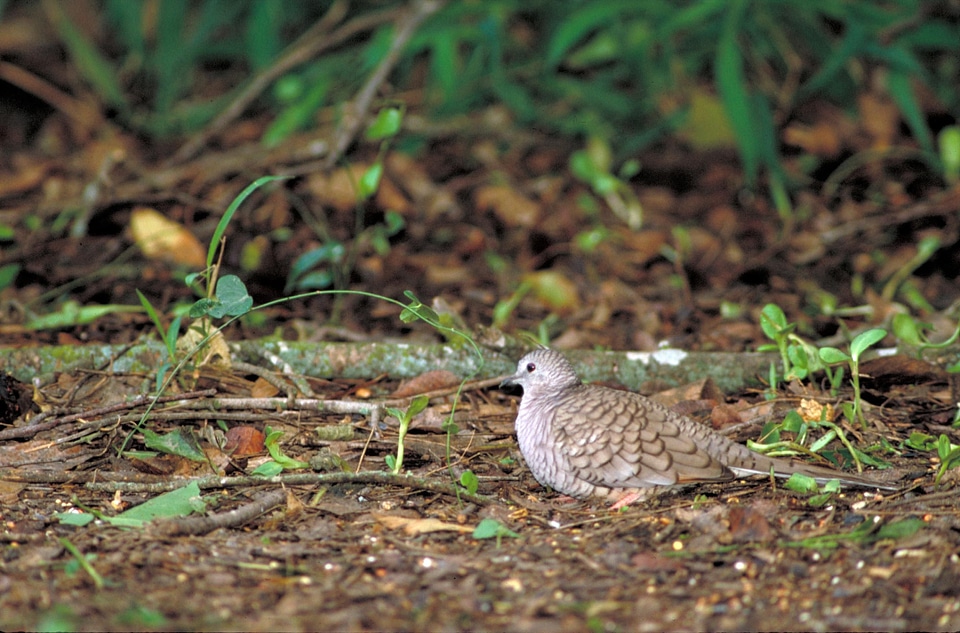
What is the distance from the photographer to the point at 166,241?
16.7 ft

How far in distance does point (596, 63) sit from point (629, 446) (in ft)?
13.6

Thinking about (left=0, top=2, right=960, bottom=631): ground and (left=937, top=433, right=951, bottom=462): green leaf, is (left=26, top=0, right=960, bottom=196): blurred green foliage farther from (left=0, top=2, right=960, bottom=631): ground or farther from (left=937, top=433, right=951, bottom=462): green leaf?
(left=937, top=433, right=951, bottom=462): green leaf

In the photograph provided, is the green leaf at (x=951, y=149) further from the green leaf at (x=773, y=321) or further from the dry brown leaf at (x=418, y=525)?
the dry brown leaf at (x=418, y=525)

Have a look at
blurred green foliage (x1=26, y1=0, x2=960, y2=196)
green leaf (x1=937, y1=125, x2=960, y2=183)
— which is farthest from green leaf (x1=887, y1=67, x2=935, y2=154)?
green leaf (x1=937, y1=125, x2=960, y2=183)

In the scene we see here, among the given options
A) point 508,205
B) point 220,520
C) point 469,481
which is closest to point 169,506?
point 220,520

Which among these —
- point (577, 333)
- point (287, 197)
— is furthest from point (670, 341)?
point (287, 197)

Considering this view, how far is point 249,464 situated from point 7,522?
29.9 inches

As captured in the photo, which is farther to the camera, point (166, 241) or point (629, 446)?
point (166, 241)

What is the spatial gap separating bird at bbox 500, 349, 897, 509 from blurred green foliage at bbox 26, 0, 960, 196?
9.85 ft

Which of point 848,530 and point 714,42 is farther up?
point 714,42

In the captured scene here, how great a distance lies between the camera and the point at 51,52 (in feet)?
26.0

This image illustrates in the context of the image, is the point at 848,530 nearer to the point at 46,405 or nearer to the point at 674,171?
the point at 46,405

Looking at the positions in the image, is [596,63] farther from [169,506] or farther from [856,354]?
[169,506]

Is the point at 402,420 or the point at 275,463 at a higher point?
the point at 402,420
